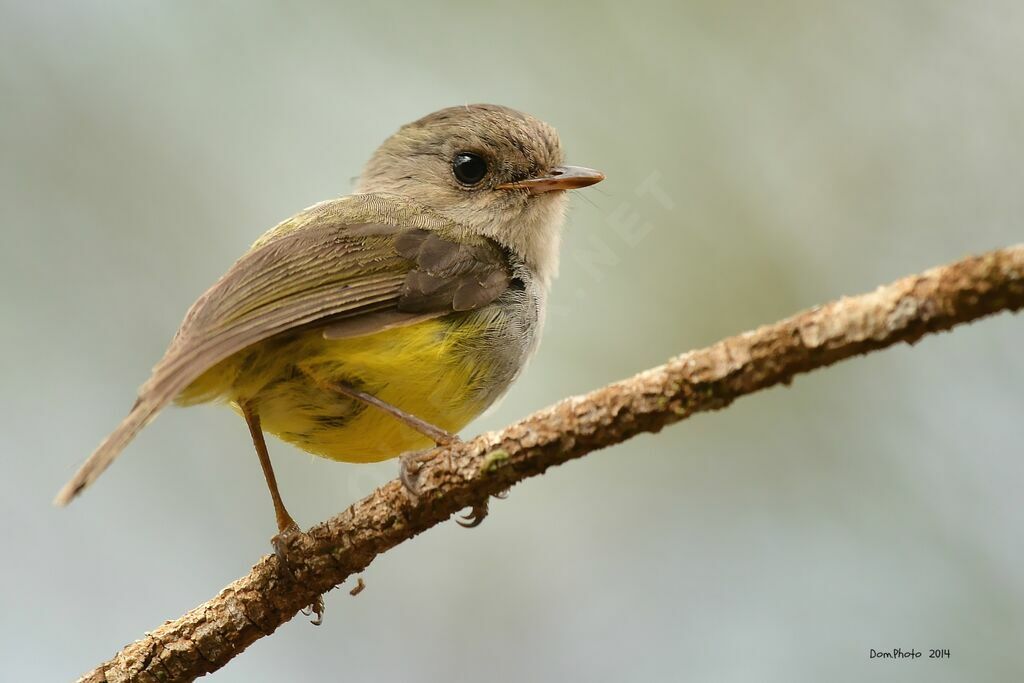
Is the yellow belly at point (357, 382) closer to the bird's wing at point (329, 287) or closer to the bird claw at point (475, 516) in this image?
the bird's wing at point (329, 287)

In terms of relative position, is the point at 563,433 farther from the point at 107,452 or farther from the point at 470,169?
the point at 470,169

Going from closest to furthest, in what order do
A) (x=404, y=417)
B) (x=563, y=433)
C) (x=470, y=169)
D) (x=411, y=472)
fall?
(x=563, y=433) → (x=411, y=472) → (x=404, y=417) → (x=470, y=169)

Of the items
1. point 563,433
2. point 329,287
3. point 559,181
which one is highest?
point 559,181

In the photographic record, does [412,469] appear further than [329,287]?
No

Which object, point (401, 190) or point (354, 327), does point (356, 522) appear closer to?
point (354, 327)

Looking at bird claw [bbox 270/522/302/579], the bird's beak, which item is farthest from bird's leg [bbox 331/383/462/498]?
the bird's beak

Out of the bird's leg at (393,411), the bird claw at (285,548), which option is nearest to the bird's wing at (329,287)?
the bird's leg at (393,411)

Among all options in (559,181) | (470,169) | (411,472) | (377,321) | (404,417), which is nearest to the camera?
(411,472)

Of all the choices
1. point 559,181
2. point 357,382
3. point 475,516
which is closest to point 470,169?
point 559,181
